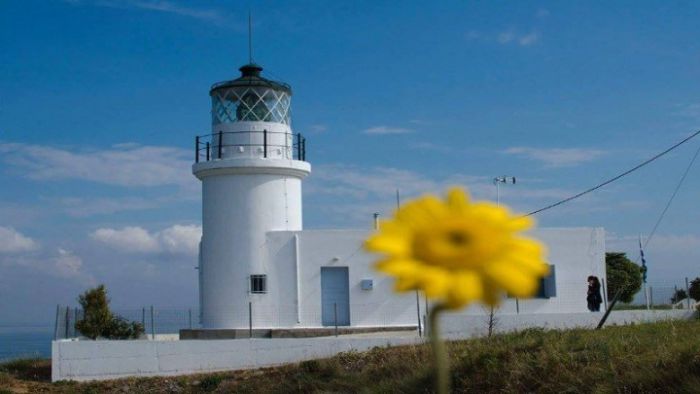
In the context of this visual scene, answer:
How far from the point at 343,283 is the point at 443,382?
82.2 feet

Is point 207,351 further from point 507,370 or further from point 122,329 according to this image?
point 507,370

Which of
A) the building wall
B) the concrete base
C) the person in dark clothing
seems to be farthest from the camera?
the building wall

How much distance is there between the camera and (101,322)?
25359mm

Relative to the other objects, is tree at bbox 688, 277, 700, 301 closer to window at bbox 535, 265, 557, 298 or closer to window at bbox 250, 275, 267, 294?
window at bbox 535, 265, 557, 298

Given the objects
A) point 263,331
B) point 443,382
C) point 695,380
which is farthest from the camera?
point 263,331

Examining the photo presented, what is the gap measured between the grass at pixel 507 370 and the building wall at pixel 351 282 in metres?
3.70

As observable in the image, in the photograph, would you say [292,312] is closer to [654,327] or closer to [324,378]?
[324,378]

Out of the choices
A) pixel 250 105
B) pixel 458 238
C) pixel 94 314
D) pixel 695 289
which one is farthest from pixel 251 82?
pixel 458 238

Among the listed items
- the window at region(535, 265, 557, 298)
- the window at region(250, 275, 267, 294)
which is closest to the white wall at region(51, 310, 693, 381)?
the window at region(250, 275, 267, 294)

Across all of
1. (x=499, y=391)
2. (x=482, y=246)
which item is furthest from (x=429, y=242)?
(x=499, y=391)

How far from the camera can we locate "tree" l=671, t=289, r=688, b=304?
92.0 ft

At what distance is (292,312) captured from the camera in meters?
25.6

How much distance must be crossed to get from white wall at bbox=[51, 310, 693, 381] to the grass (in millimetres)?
508

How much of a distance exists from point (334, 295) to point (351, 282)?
2.11ft
